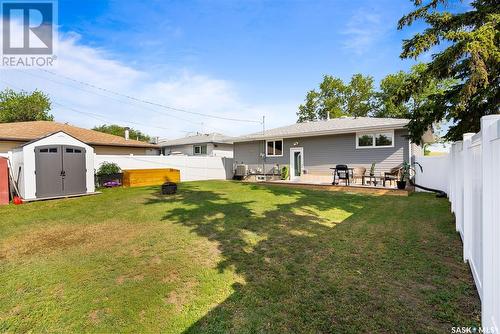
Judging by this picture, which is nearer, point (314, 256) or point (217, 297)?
point (217, 297)

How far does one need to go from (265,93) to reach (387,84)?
68.8 feet

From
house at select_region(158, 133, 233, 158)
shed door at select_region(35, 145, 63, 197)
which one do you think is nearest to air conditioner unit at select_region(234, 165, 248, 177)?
house at select_region(158, 133, 233, 158)

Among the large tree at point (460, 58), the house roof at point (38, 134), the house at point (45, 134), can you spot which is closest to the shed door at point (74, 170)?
the house at point (45, 134)

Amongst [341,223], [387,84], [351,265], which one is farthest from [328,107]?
[351,265]

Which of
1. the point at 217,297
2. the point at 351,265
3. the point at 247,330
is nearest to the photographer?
the point at 247,330

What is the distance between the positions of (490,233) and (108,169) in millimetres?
16136

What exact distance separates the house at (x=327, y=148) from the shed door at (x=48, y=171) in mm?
11369

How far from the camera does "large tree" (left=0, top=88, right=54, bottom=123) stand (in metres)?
33.8

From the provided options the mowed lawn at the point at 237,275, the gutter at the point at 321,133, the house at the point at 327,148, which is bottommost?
the mowed lawn at the point at 237,275

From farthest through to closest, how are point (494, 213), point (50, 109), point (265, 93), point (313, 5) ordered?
→ point (50, 109) → point (265, 93) → point (313, 5) → point (494, 213)

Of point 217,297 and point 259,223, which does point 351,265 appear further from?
point 259,223

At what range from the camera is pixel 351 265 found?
379 centimetres

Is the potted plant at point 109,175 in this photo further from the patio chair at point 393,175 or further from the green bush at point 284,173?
the patio chair at point 393,175

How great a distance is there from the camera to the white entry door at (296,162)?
17.0 meters
